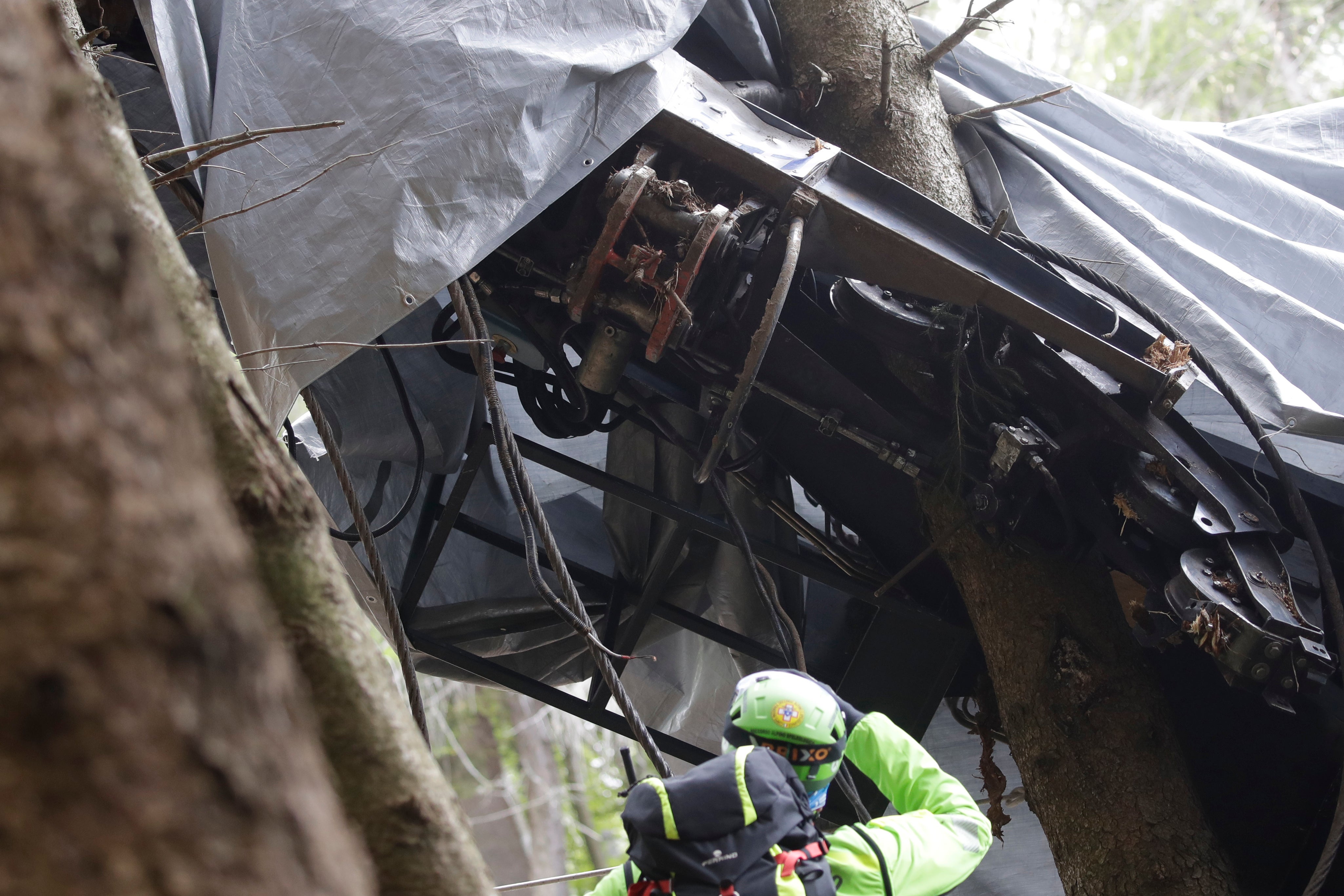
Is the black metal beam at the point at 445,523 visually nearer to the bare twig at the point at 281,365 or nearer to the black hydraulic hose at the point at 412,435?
the black hydraulic hose at the point at 412,435

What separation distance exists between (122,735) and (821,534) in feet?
8.60

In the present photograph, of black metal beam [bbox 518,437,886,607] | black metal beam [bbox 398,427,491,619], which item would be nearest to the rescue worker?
black metal beam [bbox 518,437,886,607]

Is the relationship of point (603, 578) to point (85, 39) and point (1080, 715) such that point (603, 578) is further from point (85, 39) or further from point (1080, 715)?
point (85, 39)

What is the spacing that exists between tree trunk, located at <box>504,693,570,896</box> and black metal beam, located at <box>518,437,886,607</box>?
11.2 m

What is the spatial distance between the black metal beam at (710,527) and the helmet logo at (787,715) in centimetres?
81

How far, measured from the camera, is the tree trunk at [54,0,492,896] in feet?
2.58

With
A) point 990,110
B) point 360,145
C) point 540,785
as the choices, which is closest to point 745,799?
point 360,145

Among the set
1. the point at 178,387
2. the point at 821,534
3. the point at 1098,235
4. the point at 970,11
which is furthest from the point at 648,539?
the point at 178,387

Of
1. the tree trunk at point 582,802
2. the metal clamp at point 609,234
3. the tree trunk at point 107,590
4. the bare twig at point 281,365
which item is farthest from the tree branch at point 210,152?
the tree trunk at point 582,802

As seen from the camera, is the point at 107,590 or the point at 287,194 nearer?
the point at 107,590

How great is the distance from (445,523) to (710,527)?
88 cm

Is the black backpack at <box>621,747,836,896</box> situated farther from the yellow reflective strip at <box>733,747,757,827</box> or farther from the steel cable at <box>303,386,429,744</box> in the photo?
the steel cable at <box>303,386,429,744</box>

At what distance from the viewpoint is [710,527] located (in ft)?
9.62

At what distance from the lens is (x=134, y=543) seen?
18.7 inches
